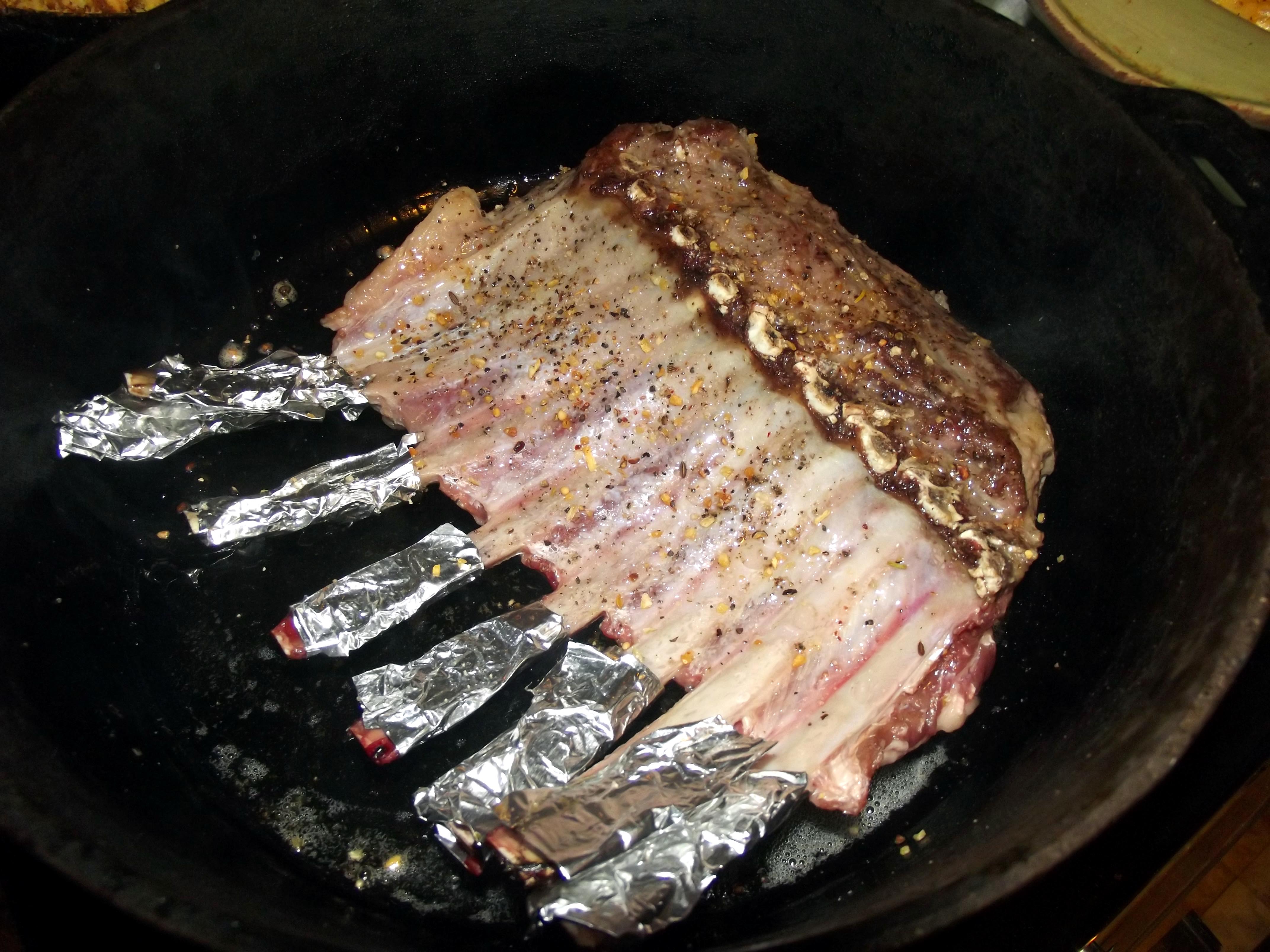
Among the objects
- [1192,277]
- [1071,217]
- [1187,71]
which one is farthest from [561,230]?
[1187,71]

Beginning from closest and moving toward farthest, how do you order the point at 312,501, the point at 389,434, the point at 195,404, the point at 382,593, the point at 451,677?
1. the point at 451,677
2. the point at 382,593
3. the point at 312,501
4. the point at 195,404
5. the point at 389,434

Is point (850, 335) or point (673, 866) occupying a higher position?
point (850, 335)

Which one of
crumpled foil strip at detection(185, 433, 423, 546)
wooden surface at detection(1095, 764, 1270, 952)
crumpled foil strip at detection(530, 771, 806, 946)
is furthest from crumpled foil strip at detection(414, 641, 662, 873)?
wooden surface at detection(1095, 764, 1270, 952)

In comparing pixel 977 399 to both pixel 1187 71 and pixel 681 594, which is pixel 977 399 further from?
pixel 1187 71

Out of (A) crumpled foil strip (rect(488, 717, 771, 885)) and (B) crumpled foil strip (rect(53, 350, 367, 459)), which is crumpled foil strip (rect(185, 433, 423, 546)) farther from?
(A) crumpled foil strip (rect(488, 717, 771, 885))

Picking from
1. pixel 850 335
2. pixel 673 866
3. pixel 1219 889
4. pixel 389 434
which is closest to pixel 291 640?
pixel 389 434

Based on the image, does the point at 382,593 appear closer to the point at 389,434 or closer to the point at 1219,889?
the point at 389,434
